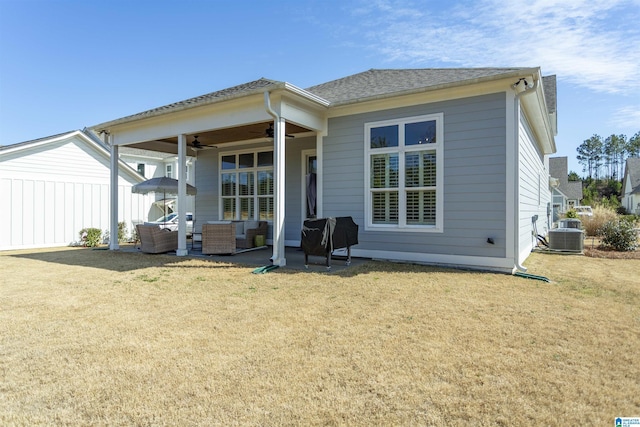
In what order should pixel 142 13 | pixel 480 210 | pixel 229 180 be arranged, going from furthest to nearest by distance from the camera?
pixel 229 180 < pixel 142 13 < pixel 480 210

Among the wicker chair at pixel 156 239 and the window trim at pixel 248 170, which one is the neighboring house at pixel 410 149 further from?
the window trim at pixel 248 170

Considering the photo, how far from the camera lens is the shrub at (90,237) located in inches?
508

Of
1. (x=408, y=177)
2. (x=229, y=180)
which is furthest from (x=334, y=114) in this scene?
(x=229, y=180)

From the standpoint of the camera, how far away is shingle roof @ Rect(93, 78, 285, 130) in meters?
7.05

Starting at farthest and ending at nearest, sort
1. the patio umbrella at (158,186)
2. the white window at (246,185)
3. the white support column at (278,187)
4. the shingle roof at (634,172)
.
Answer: the shingle roof at (634,172) < the white window at (246,185) < the patio umbrella at (158,186) < the white support column at (278,187)

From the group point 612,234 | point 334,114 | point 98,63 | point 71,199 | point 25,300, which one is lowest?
point 25,300

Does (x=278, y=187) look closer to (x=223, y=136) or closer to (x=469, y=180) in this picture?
(x=469, y=180)

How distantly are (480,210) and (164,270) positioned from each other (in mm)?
5980

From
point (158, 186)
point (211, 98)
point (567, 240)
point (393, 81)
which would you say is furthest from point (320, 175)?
point (567, 240)

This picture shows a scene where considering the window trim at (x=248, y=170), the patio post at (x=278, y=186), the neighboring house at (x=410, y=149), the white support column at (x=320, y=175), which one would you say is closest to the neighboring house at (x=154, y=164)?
the window trim at (x=248, y=170)

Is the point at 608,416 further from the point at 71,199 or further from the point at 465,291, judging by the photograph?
the point at 71,199

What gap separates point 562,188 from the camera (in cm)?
3606

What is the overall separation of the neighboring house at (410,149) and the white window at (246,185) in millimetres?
1437

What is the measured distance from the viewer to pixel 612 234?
10281 mm
